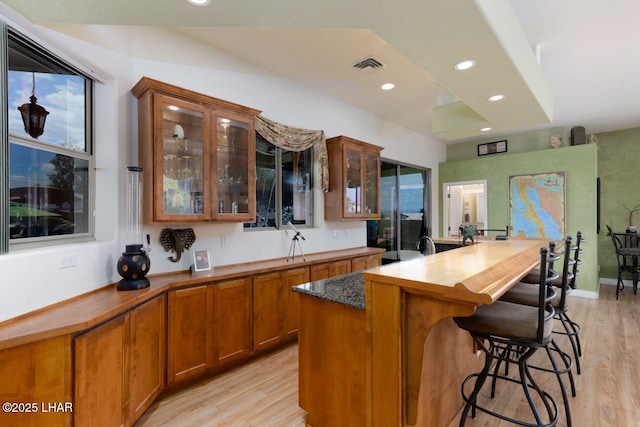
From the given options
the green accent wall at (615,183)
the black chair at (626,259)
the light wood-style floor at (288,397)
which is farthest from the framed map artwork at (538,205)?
the light wood-style floor at (288,397)

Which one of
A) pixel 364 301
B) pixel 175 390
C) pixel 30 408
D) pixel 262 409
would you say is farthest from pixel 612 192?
pixel 30 408

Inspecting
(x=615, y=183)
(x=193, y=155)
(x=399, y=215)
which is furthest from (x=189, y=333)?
(x=615, y=183)

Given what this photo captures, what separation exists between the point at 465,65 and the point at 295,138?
6.61 feet

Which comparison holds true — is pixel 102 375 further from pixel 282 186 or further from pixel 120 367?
pixel 282 186

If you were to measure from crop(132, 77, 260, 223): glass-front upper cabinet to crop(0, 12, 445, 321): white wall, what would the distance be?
0.20 meters

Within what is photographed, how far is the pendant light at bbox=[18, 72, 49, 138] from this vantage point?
180cm

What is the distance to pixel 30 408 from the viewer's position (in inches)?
55.2

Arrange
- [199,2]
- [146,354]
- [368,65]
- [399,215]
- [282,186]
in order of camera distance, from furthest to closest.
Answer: [399,215]
[282,186]
[368,65]
[146,354]
[199,2]

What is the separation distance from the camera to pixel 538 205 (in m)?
5.59

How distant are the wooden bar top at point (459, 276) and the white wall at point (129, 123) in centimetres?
181

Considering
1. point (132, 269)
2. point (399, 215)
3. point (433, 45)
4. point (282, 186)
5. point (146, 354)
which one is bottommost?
point (146, 354)

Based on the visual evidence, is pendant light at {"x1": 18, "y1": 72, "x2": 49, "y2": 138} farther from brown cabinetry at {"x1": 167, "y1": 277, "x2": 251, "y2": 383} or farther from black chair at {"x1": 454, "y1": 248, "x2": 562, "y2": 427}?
black chair at {"x1": 454, "y1": 248, "x2": 562, "y2": 427}

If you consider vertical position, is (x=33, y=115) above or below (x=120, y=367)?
above

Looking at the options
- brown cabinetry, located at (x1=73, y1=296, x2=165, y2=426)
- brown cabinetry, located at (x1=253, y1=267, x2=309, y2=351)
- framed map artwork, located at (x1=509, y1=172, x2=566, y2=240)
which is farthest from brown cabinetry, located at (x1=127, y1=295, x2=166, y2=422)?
framed map artwork, located at (x1=509, y1=172, x2=566, y2=240)
